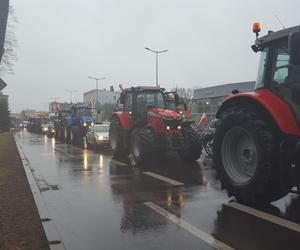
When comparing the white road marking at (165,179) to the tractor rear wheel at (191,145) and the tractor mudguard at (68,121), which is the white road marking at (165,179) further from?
the tractor mudguard at (68,121)

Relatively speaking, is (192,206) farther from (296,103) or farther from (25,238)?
(25,238)

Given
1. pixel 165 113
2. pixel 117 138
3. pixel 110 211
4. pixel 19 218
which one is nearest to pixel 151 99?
pixel 165 113

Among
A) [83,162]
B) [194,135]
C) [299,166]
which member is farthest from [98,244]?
[83,162]

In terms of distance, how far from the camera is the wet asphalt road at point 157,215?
6.56 metres

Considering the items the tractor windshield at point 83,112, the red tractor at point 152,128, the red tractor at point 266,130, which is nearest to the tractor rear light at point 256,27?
the red tractor at point 266,130

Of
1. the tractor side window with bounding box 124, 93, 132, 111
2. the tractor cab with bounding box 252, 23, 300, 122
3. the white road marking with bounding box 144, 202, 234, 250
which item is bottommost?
the white road marking with bounding box 144, 202, 234, 250

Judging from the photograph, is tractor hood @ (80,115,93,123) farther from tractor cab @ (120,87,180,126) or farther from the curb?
the curb

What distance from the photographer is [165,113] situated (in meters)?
16.6

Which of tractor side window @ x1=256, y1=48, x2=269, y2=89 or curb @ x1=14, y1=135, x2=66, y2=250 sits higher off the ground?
tractor side window @ x1=256, y1=48, x2=269, y2=89

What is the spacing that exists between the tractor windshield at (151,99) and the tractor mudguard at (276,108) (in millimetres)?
9065

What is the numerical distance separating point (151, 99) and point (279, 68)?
9.66 meters

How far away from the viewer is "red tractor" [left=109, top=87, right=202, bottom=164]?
16.2 meters

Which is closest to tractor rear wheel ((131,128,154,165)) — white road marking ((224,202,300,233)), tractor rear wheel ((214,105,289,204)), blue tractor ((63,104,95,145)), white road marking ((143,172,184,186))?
white road marking ((143,172,184,186))

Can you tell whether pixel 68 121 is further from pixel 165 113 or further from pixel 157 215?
pixel 157 215
